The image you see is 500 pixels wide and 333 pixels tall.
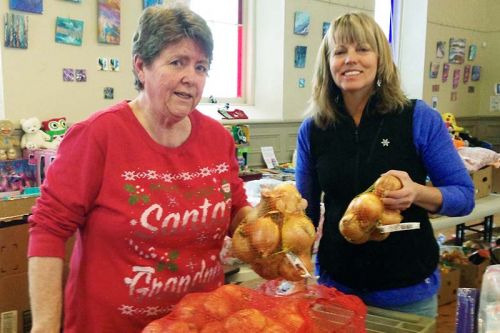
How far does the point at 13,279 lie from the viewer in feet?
5.75

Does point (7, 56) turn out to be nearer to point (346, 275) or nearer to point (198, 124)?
point (198, 124)

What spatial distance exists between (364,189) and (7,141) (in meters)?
2.11

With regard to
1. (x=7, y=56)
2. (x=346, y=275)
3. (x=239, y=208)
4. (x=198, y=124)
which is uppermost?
(x=7, y=56)

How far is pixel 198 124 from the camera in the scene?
4.12 ft

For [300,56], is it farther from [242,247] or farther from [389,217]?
[242,247]

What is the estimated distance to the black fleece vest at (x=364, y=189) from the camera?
1388mm

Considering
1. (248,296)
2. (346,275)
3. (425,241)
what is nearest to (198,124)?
(248,296)

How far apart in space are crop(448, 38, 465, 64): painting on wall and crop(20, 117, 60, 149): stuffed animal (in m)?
5.46

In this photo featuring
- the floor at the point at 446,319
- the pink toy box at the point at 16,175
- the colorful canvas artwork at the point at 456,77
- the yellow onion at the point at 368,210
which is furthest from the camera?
the colorful canvas artwork at the point at 456,77

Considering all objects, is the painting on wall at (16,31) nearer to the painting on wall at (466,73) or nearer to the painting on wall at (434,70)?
the painting on wall at (434,70)

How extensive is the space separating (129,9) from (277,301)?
9.13 feet

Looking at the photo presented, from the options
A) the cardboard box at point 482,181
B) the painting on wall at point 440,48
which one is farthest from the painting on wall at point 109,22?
the painting on wall at point 440,48

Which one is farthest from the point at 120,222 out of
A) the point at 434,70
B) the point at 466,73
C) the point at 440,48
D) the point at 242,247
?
the point at 466,73

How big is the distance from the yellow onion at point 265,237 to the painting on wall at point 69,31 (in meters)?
2.37
